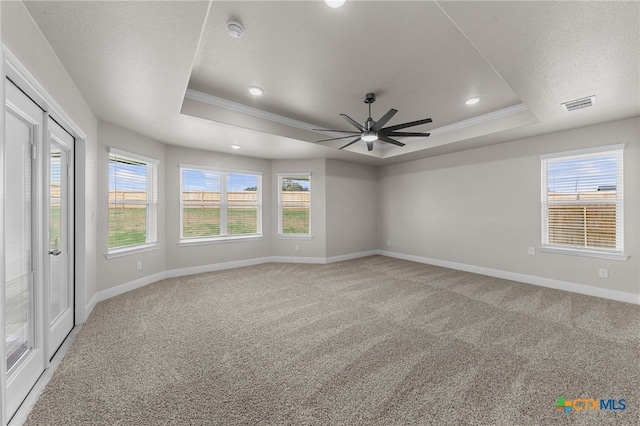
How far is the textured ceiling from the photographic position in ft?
5.68

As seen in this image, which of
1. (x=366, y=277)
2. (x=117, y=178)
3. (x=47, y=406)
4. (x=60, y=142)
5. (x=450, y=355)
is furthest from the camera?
(x=366, y=277)

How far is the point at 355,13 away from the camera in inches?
79.7

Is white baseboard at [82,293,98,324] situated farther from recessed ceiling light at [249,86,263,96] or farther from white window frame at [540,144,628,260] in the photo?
white window frame at [540,144,628,260]

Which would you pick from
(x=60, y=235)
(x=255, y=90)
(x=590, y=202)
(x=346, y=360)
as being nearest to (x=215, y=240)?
(x=60, y=235)

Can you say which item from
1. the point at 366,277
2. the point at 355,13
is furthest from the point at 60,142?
the point at 366,277

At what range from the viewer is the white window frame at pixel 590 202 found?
3.66 m

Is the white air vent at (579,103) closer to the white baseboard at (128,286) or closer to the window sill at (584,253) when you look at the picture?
the window sill at (584,253)

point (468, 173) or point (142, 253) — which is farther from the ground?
point (468, 173)

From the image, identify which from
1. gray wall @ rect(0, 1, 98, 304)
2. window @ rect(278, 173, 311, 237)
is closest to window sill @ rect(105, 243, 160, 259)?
gray wall @ rect(0, 1, 98, 304)

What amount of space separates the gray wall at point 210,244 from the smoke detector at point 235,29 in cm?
341

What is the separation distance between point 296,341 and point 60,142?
117 inches

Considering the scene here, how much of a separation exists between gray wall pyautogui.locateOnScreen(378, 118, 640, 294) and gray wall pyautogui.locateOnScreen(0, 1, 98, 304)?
19.8 feet

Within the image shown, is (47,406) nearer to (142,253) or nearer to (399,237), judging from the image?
(142,253)

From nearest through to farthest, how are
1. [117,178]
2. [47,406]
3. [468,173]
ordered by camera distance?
[47,406] < [117,178] < [468,173]
